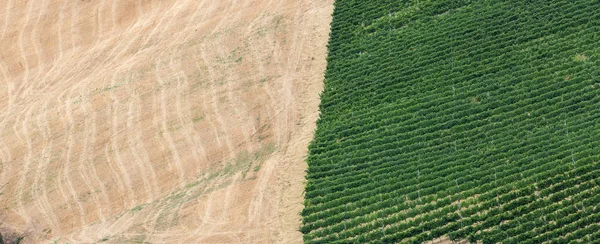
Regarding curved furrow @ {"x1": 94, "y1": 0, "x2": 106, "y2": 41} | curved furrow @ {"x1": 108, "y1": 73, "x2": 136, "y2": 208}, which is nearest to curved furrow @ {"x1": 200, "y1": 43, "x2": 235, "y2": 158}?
curved furrow @ {"x1": 108, "y1": 73, "x2": 136, "y2": 208}

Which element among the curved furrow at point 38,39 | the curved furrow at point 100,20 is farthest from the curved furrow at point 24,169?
the curved furrow at point 100,20

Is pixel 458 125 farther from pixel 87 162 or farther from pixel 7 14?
pixel 7 14

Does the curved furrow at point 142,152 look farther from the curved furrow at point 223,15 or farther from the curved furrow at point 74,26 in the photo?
the curved furrow at point 74,26

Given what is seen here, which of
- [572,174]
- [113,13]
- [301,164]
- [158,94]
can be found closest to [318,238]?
A: [301,164]

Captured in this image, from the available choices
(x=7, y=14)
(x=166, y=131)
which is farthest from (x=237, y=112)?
(x=7, y=14)

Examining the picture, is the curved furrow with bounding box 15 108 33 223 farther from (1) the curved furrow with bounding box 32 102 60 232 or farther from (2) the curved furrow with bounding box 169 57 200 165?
(2) the curved furrow with bounding box 169 57 200 165

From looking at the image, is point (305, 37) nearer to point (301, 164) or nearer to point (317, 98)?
point (317, 98)
